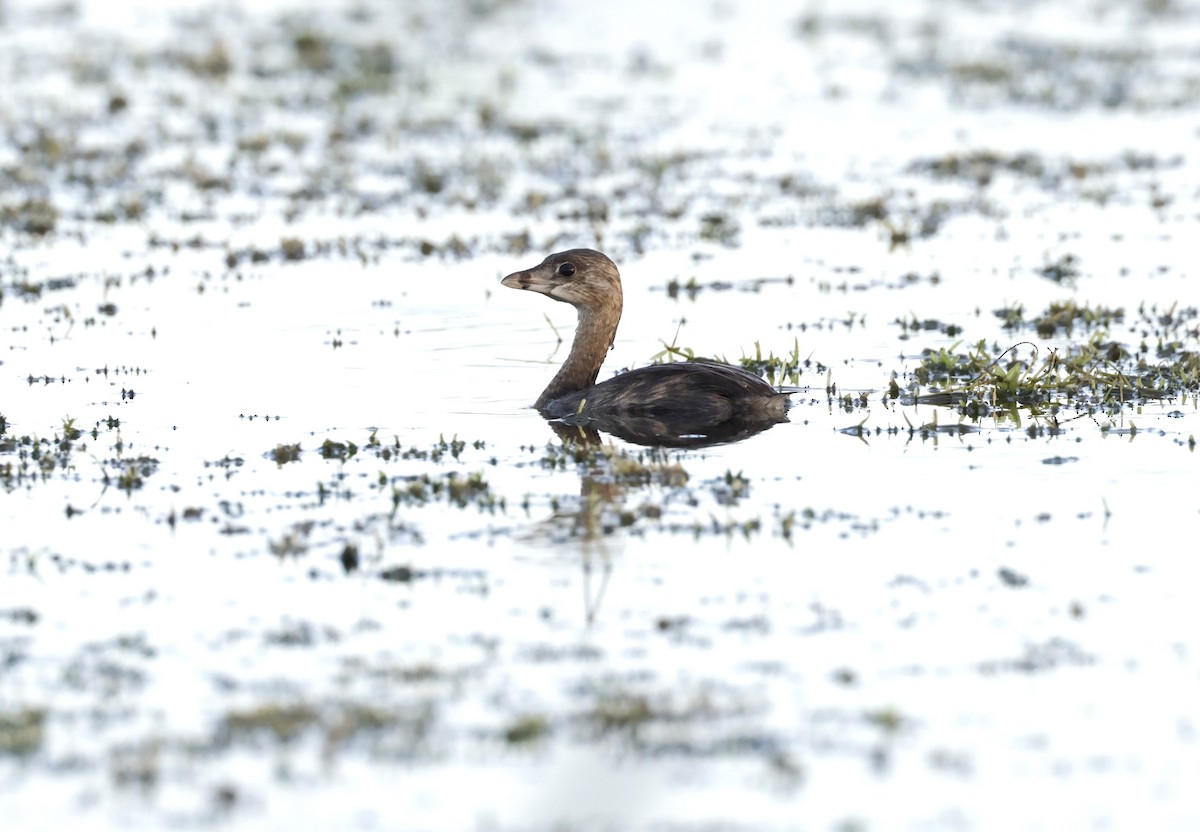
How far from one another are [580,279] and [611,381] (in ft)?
3.42

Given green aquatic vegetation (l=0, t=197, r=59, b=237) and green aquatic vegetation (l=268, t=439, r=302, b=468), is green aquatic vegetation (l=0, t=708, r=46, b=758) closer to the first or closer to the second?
green aquatic vegetation (l=268, t=439, r=302, b=468)

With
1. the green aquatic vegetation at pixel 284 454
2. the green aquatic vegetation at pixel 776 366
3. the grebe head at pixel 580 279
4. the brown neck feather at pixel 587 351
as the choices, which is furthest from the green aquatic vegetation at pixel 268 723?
the green aquatic vegetation at pixel 776 366

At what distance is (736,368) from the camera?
46.8ft

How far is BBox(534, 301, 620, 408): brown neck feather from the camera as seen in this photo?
1491 cm

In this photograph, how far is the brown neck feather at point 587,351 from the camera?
1491 centimetres

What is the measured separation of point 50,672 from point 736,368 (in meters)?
6.52

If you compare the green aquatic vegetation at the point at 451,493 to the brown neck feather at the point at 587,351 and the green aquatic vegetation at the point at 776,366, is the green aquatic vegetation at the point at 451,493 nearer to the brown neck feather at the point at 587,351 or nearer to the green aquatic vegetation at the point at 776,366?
the brown neck feather at the point at 587,351

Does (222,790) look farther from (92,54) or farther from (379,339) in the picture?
(92,54)

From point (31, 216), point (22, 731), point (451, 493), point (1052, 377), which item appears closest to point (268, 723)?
point (22, 731)

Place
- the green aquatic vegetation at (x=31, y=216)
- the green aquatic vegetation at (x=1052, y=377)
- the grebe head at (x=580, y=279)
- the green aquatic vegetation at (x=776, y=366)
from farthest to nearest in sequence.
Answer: the green aquatic vegetation at (x=31, y=216) → the green aquatic vegetation at (x=776, y=366) → the grebe head at (x=580, y=279) → the green aquatic vegetation at (x=1052, y=377)

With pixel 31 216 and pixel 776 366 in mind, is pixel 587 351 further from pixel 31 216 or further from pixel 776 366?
pixel 31 216

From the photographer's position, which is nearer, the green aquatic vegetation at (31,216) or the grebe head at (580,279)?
the grebe head at (580,279)

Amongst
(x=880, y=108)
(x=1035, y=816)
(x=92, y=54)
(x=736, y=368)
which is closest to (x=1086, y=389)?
(x=736, y=368)

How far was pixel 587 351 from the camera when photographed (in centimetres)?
1509
